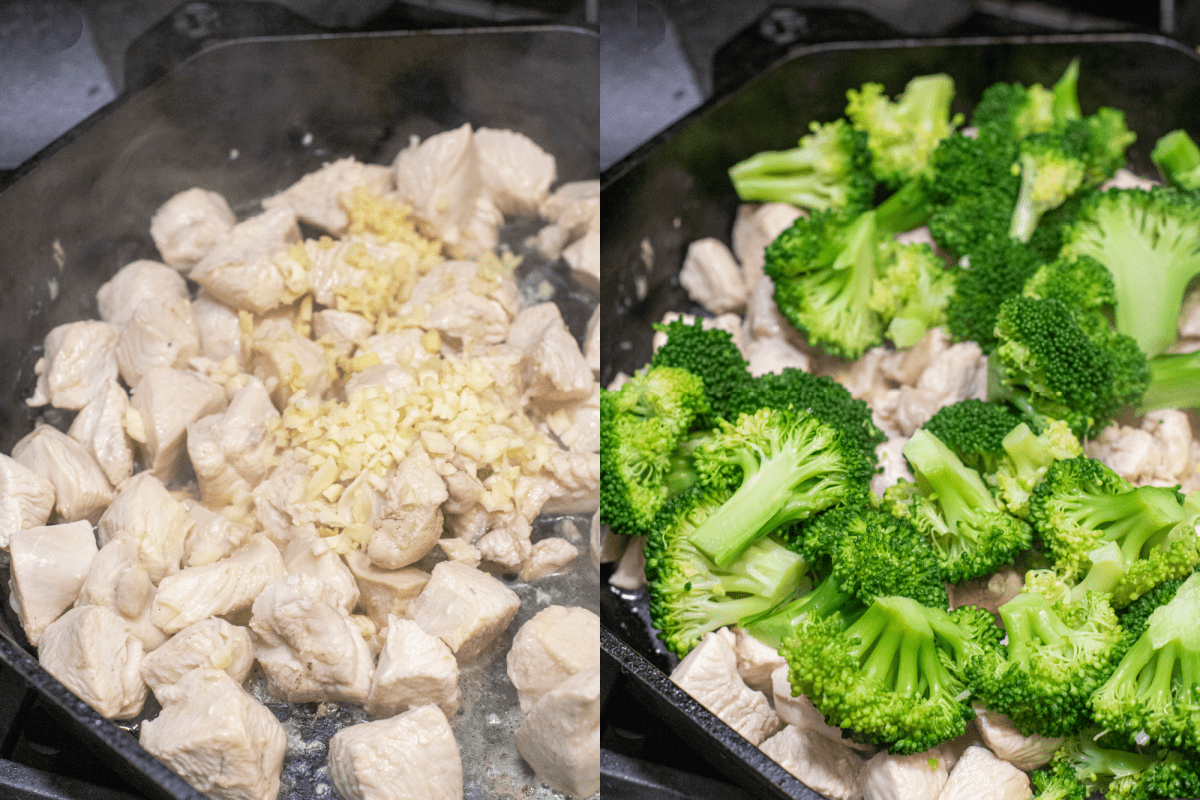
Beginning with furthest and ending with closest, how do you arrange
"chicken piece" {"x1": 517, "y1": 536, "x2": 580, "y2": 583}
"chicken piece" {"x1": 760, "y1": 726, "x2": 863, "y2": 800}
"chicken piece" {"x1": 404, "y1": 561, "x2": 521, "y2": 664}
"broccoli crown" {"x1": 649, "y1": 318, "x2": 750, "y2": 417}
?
"broccoli crown" {"x1": 649, "y1": 318, "x2": 750, "y2": 417}
"chicken piece" {"x1": 760, "y1": 726, "x2": 863, "y2": 800}
"chicken piece" {"x1": 517, "y1": 536, "x2": 580, "y2": 583}
"chicken piece" {"x1": 404, "y1": 561, "x2": 521, "y2": 664}

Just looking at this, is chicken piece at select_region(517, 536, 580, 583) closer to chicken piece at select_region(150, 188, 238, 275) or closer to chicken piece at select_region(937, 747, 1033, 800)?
chicken piece at select_region(937, 747, 1033, 800)

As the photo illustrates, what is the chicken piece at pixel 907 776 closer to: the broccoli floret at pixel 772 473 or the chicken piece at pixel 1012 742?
the chicken piece at pixel 1012 742

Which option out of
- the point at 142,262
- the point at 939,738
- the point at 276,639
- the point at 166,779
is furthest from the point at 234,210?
the point at 939,738

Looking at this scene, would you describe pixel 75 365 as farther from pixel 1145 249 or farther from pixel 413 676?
pixel 1145 249

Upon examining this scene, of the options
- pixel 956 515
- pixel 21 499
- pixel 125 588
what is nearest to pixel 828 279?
pixel 956 515

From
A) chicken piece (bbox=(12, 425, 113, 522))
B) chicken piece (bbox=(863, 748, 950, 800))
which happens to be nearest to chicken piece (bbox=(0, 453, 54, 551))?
chicken piece (bbox=(12, 425, 113, 522))

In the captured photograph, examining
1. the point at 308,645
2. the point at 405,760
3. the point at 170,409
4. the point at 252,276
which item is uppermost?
the point at 252,276
